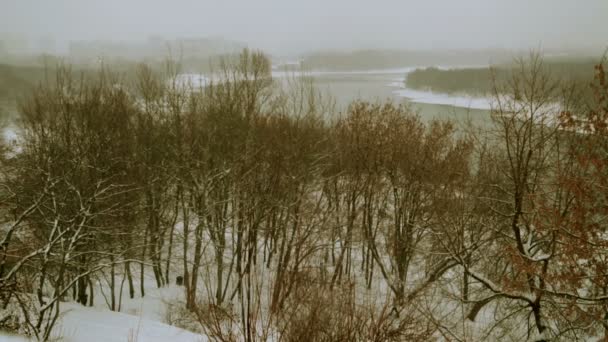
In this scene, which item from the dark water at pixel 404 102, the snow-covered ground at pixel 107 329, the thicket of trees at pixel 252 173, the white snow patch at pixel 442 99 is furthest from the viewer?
the white snow patch at pixel 442 99

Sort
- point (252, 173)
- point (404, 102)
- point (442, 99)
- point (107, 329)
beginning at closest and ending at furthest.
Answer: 1. point (107, 329)
2. point (252, 173)
3. point (404, 102)
4. point (442, 99)

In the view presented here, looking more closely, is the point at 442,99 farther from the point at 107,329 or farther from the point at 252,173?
the point at 107,329

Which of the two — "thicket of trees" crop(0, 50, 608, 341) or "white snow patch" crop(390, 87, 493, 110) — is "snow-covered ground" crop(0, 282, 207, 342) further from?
"white snow patch" crop(390, 87, 493, 110)

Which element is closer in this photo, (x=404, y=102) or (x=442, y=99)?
(x=404, y=102)

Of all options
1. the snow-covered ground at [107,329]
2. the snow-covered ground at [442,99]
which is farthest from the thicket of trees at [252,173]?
the snow-covered ground at [442,99]

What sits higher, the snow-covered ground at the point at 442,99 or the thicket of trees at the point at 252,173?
the snow-covered ground at the point at 442,99

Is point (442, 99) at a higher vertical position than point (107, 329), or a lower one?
higher

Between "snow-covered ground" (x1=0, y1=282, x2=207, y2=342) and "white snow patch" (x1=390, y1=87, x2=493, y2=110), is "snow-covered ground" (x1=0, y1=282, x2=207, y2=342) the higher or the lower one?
the lower one

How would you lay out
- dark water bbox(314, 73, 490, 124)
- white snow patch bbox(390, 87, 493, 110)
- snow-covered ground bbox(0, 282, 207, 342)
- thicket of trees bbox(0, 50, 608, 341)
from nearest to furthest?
snow-covered ground bbox(0, 282, 207, 342), thicket of trees bbox(0, 50, 608, 341), dark water bbox(314, 73, 490, 124), white snow patch bbox(390, 87, 493, 110)

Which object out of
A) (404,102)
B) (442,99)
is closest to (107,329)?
(404,102)

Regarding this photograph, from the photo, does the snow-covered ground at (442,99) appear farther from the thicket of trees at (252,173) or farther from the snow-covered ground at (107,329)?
the snow-covered ground at (107,329)

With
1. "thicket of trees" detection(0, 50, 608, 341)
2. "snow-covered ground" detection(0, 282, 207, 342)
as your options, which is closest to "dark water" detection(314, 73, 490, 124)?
"thicket of trees" detection(0, 50, 608, 341)

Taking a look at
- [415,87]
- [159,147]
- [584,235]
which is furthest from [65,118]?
[415,87]

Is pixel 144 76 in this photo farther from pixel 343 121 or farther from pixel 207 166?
pixel 343 121
